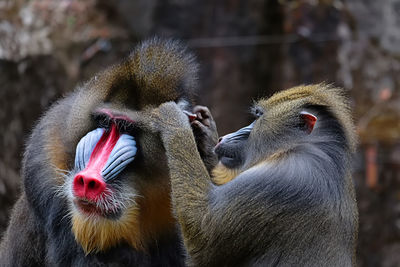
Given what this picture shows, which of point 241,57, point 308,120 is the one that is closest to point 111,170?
point 308,120

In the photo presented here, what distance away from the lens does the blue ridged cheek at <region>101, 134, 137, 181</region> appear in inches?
167

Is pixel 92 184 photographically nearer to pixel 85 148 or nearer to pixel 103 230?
pixel 85 148

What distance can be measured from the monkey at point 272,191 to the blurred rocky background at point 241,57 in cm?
414

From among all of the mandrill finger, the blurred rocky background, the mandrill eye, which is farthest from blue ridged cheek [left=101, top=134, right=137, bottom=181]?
the blurred rocky background

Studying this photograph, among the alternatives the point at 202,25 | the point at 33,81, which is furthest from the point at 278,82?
the point at 33,81

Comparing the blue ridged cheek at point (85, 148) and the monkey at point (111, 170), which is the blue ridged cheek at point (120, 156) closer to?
the monkey at point (111, 170)

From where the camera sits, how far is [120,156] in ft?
14.0

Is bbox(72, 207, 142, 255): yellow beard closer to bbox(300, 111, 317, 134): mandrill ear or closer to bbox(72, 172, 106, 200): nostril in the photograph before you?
bbox(72, 172, 106, 200): nostril

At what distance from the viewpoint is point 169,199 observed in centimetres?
463

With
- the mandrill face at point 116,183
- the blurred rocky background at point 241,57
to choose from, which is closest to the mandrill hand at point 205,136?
the mandrill face at point 116,183

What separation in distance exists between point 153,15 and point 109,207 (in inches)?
221

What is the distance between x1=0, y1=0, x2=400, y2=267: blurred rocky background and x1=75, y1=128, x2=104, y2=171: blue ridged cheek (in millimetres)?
4188

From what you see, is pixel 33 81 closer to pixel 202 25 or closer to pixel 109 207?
pixel 202 25

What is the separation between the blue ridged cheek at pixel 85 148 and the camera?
14.1ft
